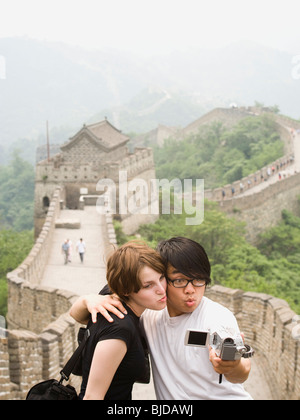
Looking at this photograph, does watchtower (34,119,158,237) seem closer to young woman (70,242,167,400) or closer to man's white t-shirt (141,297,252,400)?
man's white t-shirt (141,297,252,400)

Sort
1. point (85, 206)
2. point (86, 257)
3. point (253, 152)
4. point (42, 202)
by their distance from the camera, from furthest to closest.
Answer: point (253, 152)
point (42, 202)
point (85, 206)
point (86, 257)

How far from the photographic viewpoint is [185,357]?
298 cm

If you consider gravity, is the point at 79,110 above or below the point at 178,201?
above

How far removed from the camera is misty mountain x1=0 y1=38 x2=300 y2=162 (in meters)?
97.9

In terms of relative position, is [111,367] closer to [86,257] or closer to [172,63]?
[86,257]

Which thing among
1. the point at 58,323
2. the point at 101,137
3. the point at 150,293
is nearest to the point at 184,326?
the point at 150,293

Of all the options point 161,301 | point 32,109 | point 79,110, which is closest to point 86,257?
point 161,301

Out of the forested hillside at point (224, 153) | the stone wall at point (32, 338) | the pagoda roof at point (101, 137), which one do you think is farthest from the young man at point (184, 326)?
the forested hillside at point (224, 153)

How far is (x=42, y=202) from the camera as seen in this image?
2416 cm

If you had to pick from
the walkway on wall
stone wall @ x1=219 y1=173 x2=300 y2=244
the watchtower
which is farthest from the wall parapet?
stone wall @ x1=219 y1=173 x2=300 y2=244

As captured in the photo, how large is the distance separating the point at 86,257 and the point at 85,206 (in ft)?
23.7

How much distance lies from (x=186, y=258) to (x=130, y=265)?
11.1 inches

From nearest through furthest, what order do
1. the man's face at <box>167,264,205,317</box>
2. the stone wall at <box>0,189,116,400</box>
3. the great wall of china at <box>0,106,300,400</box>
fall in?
the man's face at <box>167,264,205,317</box> < the stone wall at <box>0,189,116,400</box> < the great wall of china at <box>0,106,300,400</box>

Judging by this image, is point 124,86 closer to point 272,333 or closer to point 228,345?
point 272,333
